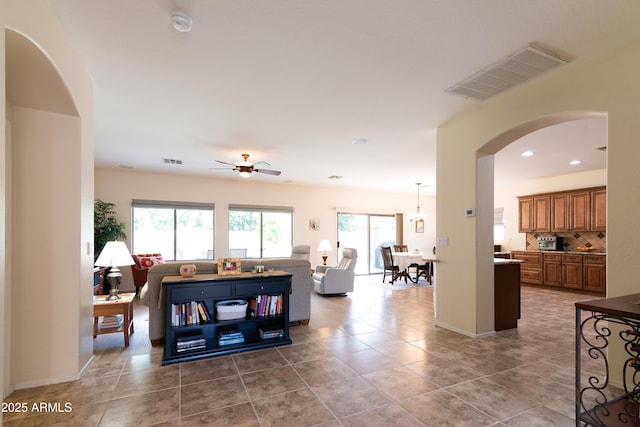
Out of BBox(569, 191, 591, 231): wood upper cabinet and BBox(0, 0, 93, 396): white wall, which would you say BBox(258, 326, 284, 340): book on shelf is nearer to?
BBox(0, 0, 93, 396): white wall

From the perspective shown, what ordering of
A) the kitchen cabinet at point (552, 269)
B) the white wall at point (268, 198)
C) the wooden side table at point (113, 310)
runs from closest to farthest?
the wooden side table at point (113, 310)
the kitchen cabinet at point (552, 269)
the white wall at point (268, 198)

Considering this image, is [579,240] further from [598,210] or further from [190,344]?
[190,344]

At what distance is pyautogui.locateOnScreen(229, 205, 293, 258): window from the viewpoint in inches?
328

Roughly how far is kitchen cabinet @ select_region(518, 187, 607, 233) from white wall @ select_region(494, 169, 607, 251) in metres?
0.23

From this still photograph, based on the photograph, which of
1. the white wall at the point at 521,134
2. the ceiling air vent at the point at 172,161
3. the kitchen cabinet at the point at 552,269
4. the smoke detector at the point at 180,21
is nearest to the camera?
the smoke detector at the point at 180,21

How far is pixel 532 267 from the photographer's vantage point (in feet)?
25.0

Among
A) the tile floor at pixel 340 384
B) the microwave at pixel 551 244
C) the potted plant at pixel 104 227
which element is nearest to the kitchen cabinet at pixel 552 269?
the microwave at pixel 551 244

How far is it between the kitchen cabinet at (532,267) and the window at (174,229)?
7.85 m

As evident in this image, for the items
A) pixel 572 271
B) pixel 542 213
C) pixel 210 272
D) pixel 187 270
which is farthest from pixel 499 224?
pixel 187 270

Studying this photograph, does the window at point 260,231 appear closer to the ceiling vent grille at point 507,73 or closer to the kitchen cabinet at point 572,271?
the ceiling vent grille at point 507,73

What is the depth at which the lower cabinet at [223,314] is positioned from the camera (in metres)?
3.16

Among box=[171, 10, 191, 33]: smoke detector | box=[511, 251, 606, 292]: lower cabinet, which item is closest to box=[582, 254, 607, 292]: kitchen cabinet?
box=[511, 251, 606, 292]: lower cabinet

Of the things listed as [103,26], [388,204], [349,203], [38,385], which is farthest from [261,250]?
Answer: [103,26]

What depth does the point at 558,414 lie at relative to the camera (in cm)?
218
